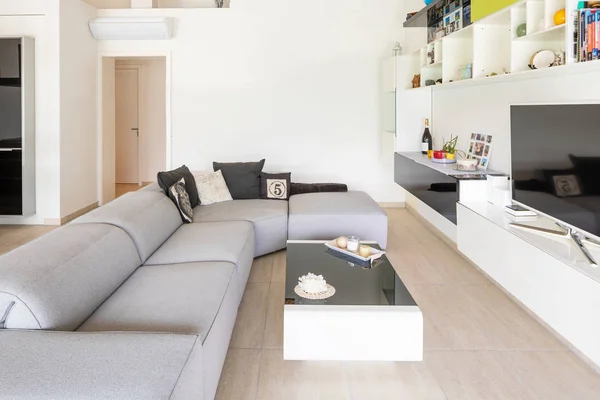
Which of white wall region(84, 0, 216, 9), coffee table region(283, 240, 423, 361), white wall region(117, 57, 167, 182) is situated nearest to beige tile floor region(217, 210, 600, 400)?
coffee table region(283, 240, 423, 361)

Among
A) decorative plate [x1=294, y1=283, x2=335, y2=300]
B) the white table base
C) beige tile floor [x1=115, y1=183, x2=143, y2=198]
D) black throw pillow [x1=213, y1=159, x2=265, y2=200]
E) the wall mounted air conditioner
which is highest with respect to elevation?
the wall mounted air conditioner

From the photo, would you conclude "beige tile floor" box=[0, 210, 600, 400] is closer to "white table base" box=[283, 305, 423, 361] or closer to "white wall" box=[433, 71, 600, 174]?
"white table base" box=[283, 305, 423, 361]

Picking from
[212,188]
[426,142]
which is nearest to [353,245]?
[212,188]

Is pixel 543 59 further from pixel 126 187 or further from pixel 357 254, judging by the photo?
pixel 126 187

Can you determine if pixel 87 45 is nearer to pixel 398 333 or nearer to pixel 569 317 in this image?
pixel 398 333

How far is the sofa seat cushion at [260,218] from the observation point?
12.3 feet

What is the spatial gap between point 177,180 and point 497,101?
2.68 metres

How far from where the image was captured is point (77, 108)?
5410mm

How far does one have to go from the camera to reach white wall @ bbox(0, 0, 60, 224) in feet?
15.9

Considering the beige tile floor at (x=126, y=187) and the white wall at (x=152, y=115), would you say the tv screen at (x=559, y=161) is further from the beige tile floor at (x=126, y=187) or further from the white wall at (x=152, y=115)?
the white wall at (x=152, y=115)

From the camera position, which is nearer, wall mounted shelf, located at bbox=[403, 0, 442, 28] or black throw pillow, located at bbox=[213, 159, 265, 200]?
black throw pillow, located at bbox=[213, 159, 265, 200]

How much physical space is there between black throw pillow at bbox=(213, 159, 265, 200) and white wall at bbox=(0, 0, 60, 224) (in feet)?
6.26

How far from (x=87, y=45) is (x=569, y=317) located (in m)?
5.83

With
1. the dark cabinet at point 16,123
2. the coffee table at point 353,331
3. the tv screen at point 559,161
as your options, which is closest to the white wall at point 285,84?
the dark cabinet at point 16,123
